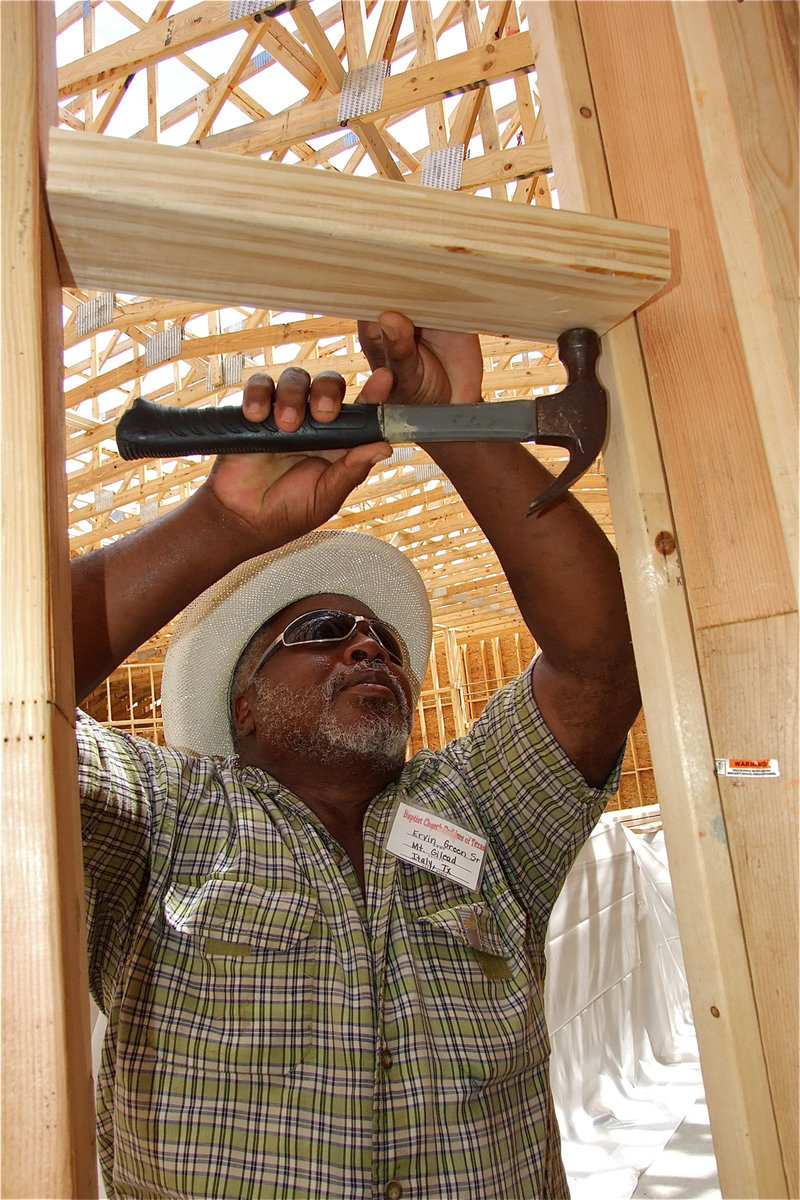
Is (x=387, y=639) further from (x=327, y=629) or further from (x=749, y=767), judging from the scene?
(x=749, y=767)

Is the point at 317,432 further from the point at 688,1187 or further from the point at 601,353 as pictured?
the point at 688,1187

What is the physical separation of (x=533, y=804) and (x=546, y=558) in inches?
25.1

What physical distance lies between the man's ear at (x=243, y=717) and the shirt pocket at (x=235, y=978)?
0.60 meters

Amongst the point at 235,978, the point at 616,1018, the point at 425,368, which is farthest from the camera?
the point at 616,1018

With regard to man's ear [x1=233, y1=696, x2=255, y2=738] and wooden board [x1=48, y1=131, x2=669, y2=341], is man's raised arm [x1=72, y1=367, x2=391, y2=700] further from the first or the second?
man's ear [x1=233, y1=696, x2=255, y2=738]

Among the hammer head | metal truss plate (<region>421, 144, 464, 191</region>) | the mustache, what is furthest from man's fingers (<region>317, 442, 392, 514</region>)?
metal truss plate (<region>421, 144, 464, 191</region>)

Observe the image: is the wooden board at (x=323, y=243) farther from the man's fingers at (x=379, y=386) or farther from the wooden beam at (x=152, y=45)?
the wooden beam at (x=152, y=45)

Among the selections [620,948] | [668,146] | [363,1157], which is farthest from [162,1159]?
[620,948]

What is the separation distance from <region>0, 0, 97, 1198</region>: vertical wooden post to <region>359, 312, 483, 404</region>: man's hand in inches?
17.8

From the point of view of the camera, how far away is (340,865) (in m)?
1.76

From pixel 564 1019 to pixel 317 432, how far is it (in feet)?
13.0

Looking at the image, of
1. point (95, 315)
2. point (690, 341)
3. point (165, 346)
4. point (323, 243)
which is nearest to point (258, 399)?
point (323, 243)

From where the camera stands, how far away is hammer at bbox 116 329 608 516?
0.92 meters

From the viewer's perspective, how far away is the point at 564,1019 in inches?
162
